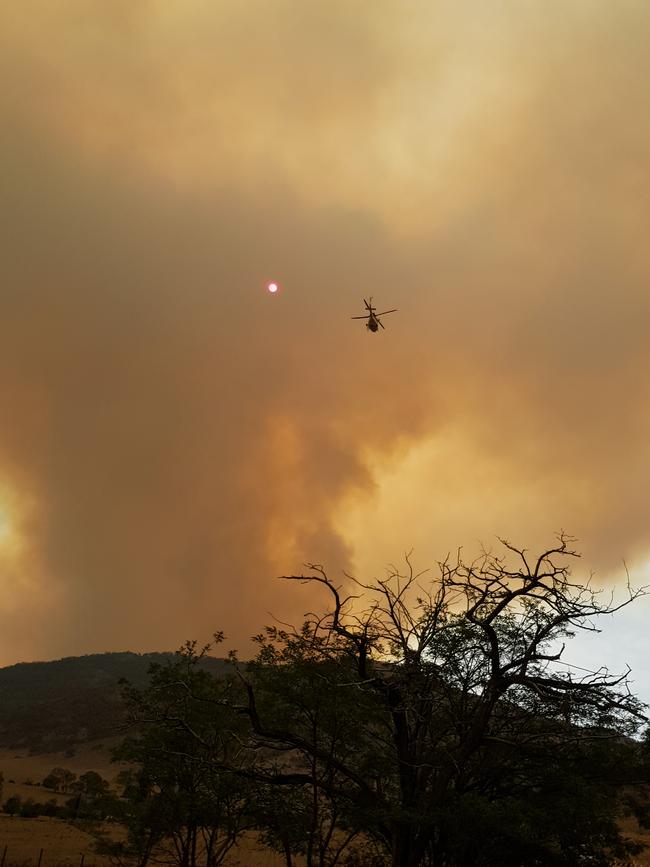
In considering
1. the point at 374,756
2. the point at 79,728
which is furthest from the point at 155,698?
the point at 79,728

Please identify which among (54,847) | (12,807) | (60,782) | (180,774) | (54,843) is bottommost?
(60,782)

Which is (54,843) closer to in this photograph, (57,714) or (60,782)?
(60,782)

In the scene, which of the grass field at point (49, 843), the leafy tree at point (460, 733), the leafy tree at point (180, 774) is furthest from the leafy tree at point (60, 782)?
the leafy tree at point (460, 733)

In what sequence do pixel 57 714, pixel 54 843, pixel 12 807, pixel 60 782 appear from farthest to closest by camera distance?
pixel 57 714, pixel 60 782, pixel 12 807, pixel 54 843

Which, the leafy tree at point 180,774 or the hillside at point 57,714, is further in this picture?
the hillside at point 57,714

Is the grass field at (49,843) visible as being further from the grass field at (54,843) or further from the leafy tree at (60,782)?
the leafy tree at (60,782)

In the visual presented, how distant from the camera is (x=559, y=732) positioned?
16.2 m

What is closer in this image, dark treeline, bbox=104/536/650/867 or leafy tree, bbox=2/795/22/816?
dark treeline, bbox=104/536/650/867

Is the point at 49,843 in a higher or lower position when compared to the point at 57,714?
lower

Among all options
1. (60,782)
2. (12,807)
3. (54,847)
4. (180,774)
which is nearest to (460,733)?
(180,774)

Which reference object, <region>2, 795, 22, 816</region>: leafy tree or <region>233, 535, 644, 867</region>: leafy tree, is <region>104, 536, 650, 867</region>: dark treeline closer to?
<region>233, 535, 644, 867</region>: leafy tree

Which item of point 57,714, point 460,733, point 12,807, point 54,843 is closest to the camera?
point 460,733

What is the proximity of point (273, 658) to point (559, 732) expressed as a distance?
990 centimetres

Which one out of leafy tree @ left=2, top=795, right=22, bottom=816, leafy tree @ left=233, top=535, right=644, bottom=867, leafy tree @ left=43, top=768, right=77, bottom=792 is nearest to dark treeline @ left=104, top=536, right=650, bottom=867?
leafy tree @ left=233, top=535, right=644, bottom=867
